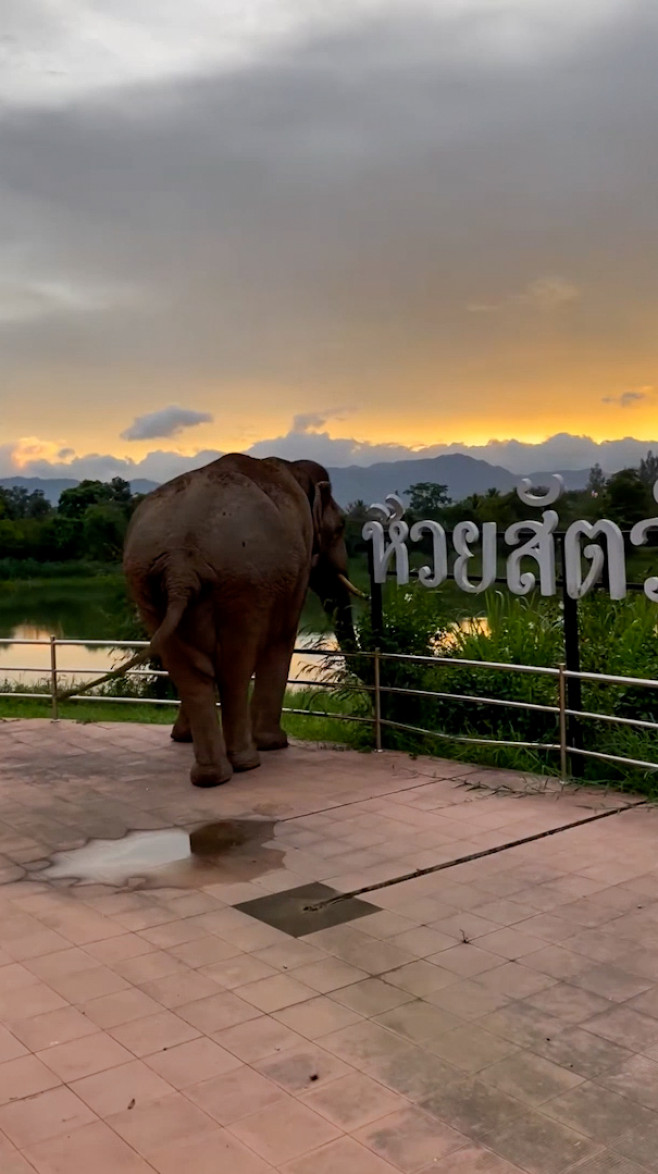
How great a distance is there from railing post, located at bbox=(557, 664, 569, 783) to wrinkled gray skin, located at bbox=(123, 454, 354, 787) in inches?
78.7

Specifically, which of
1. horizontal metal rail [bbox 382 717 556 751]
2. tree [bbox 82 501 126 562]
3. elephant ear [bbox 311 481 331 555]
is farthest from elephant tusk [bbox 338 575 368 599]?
tree [bbox 82 501 126 562]

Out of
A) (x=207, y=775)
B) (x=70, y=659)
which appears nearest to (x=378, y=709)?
(x=207, y=775)

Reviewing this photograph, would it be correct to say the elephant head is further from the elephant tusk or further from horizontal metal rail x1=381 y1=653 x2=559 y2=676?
horizontal metal rail x1=381 y1=653 x2=559 y2=676

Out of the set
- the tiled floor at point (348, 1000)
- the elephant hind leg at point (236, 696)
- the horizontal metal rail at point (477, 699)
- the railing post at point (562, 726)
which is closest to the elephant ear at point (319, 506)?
the horizontal metal rail at point (477, 699)

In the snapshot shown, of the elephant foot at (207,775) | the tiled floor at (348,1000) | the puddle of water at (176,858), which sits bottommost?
the tiled floor at (348,1000)

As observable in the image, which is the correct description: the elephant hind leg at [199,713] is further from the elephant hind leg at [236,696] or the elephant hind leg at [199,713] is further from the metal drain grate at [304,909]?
the metal drain grate at [304,909]

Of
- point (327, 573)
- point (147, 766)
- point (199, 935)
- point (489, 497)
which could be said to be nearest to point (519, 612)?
point (327, 573)

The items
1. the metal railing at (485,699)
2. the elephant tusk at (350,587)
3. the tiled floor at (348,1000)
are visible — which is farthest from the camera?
the elephant tusk at (350,587)

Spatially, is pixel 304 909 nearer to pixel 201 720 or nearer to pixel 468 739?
pixel 201 720

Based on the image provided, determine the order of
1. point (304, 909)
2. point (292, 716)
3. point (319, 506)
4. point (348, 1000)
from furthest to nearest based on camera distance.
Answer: point (292, 716) → point (319, 506) → point (304, 909) → point (348, 1000)

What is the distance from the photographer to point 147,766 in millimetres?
7703

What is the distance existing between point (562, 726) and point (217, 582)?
242 centimetres

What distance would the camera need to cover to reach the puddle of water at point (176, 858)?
209 inches

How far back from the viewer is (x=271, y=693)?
8.10m
